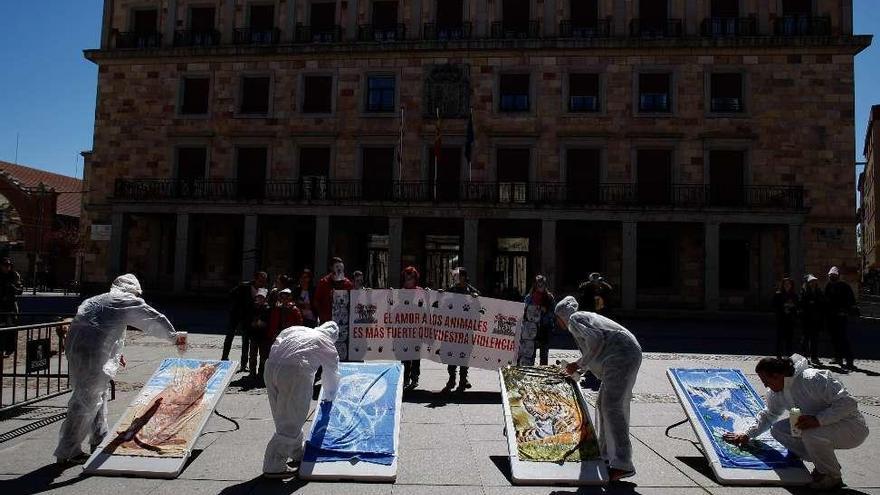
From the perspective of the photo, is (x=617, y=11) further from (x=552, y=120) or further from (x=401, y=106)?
(x=401, y=106)

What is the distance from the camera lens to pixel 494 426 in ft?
21.9

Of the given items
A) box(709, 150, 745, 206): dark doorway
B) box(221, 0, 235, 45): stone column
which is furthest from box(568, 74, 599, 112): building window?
box(221, 0, 235, 45): stone column

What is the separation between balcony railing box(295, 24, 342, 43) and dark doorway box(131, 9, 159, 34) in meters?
7.06

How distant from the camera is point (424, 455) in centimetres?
553

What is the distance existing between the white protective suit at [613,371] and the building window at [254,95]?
23447 millimetres

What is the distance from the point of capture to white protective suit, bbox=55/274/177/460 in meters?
5.12

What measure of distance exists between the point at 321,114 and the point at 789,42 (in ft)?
62.4

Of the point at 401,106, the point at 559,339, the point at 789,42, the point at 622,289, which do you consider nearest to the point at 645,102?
the point at 789,42

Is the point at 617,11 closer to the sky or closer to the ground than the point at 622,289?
closer to the sky

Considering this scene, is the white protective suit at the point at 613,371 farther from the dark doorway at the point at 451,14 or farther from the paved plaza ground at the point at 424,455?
the dark doorway at the point at 451,14

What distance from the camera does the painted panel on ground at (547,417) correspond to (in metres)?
5.09

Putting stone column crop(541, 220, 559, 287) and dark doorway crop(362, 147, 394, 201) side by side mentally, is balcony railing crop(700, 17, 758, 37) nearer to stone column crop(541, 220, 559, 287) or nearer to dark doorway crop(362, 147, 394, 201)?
stone column crop(541, 220, 559, 287)

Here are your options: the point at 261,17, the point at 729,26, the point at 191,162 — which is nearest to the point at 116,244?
the point at 191,162

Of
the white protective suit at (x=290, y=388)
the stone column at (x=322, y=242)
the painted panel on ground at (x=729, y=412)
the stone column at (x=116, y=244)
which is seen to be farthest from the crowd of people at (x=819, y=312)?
the stone column at (x=116, y=244)
